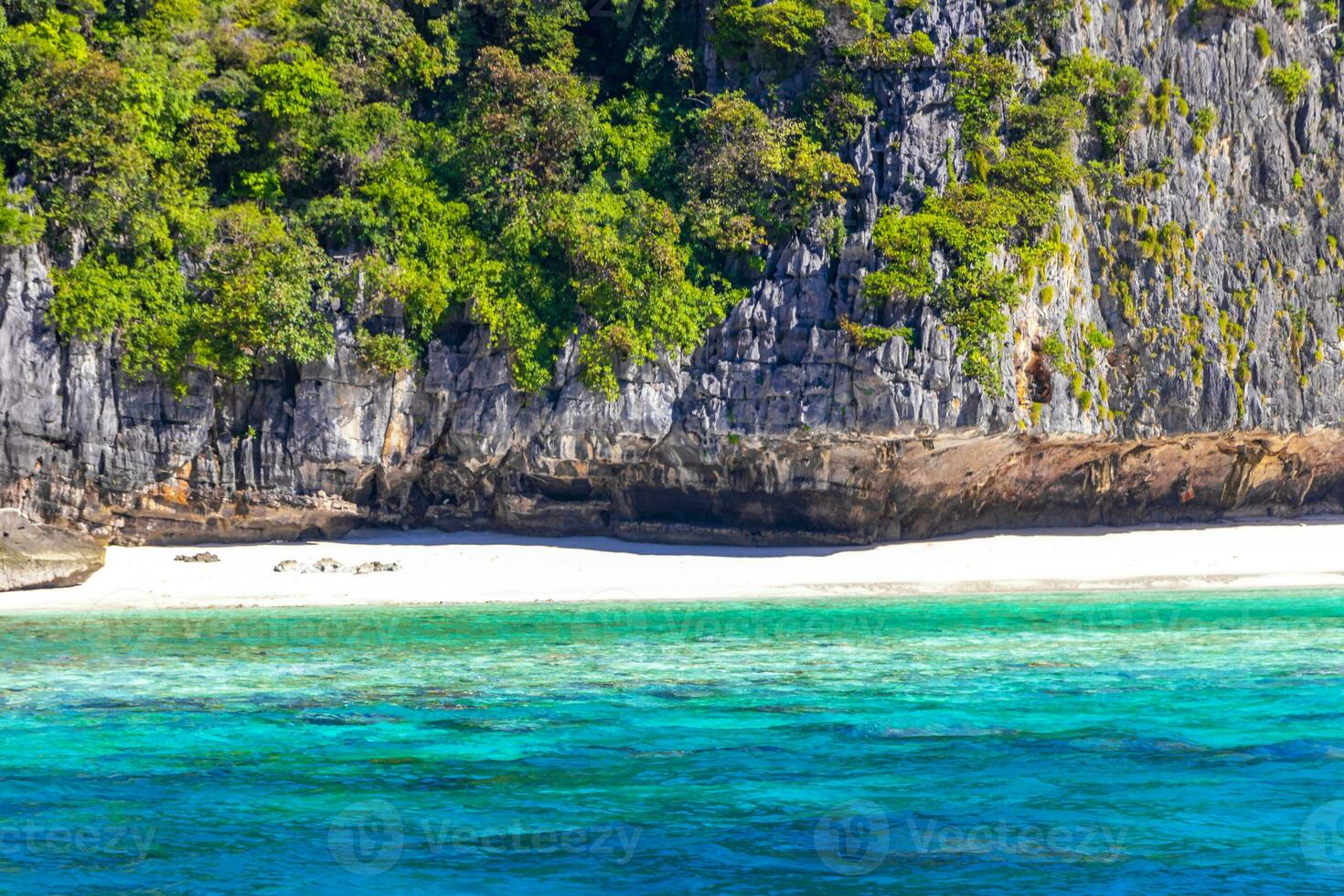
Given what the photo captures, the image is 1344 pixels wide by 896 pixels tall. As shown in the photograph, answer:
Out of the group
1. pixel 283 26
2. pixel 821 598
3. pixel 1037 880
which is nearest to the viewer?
pixel 1037 880

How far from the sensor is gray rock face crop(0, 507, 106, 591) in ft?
60.2

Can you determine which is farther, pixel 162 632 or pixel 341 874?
pixel 162 632

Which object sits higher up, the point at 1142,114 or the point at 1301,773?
the point at 1142,114

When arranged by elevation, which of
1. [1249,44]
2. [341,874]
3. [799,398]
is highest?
[1249,44]

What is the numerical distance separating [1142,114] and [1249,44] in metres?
3.39

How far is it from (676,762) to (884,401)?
13.4 metres

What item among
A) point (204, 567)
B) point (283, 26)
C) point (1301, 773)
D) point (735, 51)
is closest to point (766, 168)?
point (735, 51)

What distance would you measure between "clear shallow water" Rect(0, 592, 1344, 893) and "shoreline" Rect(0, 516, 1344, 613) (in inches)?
160

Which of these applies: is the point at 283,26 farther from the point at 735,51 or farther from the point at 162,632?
the point at 162,632

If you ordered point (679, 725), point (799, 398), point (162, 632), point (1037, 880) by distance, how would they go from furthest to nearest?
1. point (799, 398)
2. point (162, 632)
3. point (679, 725)
4. point (1037, 880)

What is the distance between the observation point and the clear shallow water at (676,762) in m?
6.63

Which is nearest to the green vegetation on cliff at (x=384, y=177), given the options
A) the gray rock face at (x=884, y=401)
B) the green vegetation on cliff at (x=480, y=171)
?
the green vegetation on cliff at (x=480, y=171)

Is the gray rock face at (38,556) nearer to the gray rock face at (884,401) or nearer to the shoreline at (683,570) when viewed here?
the shoreline at (683,570)

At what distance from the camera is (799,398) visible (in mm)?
21625
